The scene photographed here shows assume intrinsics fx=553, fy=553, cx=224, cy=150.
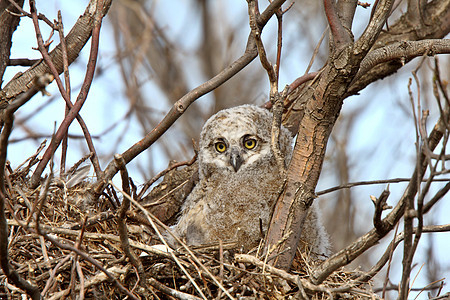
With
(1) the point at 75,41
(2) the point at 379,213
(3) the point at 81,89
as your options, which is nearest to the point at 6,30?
(1) the point at 75,41

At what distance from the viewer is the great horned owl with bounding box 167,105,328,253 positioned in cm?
349

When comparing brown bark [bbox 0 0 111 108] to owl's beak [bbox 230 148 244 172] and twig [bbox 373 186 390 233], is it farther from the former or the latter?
twig [bbox 373 186 390 233]

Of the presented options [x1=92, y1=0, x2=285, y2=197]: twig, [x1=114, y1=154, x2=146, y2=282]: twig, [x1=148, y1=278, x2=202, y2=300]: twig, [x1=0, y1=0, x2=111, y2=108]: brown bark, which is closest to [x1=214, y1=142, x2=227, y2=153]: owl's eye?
[x1=92, y1=0, x2=285, y2=197]: twig

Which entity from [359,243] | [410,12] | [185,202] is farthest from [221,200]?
[410,12]

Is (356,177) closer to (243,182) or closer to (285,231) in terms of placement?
(243,182)

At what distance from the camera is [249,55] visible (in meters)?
3.29

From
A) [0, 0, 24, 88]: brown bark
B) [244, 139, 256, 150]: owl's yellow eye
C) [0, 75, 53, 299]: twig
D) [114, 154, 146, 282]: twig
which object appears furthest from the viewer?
[244, 139, 256, 150]: owl's yellow eye

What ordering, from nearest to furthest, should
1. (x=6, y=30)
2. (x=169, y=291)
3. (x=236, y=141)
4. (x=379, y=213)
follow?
(x=379, y=213) → (x=169, y=291) → (x=6, y=30) → (x=236, y=141)

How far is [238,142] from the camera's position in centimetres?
386

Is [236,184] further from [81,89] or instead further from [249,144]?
[81,89]

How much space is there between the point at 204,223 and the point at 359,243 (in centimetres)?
152

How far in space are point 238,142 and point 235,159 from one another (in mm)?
164

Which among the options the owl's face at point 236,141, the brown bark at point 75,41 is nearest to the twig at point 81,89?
the brown bark at point 75,41

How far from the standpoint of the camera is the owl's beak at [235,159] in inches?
146
